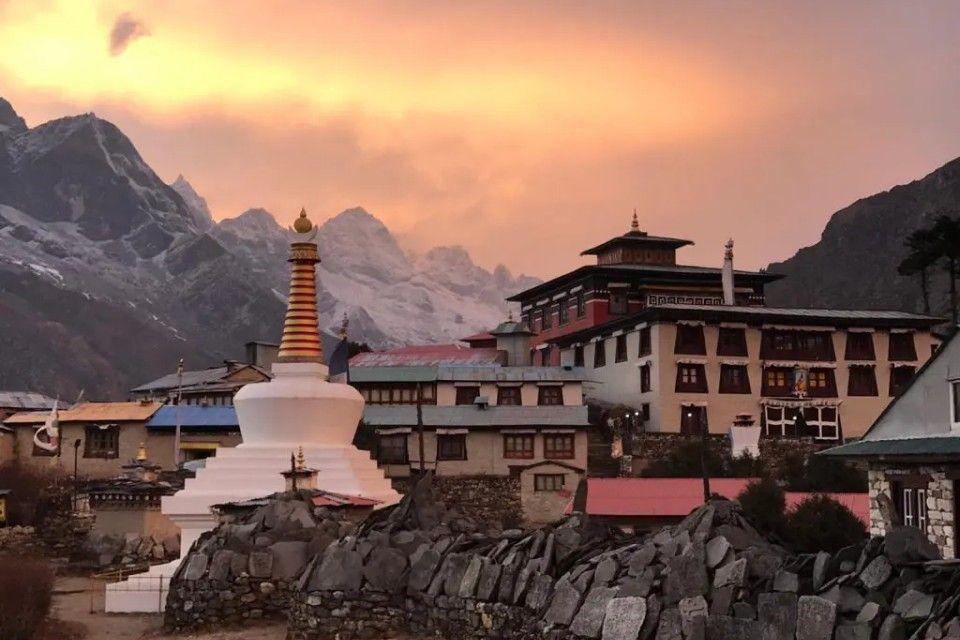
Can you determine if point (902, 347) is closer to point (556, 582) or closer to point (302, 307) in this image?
point (302, 307)

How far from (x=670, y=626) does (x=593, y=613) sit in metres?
1.69

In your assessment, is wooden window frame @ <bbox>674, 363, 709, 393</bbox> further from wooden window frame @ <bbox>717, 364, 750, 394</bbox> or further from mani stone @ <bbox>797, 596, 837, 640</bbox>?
mani stone @ <bbox>797, 596, 837, 640</bbox>

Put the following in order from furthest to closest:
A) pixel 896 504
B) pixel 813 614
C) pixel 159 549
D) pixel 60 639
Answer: pixel 159 549 < pixel 896 504 < pixel 60 639 < pixel 813 614

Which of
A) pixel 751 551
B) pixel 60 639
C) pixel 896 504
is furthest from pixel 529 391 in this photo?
pixel 751 551

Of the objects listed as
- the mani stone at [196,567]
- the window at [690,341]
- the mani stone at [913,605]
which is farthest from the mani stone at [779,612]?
the window at [690,341]

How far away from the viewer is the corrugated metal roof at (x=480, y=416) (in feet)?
181

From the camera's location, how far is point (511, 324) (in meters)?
71.6

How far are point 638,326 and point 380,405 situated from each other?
13.7 m

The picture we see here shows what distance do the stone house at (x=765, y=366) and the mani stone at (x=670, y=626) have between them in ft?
137

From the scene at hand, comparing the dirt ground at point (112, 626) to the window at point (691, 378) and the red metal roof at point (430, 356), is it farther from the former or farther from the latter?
the red metal roof at point (430, 356)

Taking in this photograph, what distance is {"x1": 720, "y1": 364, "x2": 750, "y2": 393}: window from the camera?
60.3m

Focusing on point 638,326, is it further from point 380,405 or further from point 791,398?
point 380,405

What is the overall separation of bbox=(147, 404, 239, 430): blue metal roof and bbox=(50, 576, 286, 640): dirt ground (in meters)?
23.0

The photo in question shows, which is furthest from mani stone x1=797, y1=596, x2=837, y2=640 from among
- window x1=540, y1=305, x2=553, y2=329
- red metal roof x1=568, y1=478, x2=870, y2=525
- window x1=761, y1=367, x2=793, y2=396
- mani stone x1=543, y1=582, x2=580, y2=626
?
window x1=540, y1=305, x2=553, y2=329
